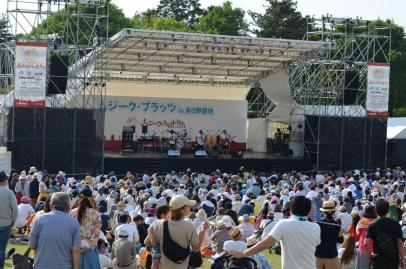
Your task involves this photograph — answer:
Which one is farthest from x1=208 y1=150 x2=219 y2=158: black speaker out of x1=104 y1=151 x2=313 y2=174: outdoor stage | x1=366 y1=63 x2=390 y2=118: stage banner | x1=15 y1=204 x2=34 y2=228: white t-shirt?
x1=15 y1=204 x2=34 y2=228: white t-shirt

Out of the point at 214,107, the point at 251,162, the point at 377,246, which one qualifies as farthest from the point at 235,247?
the point at 214,107

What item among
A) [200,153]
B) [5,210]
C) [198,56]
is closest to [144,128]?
[200,153]

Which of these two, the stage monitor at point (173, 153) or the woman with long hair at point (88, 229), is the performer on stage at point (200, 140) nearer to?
the stage monitor at point (173, 153)

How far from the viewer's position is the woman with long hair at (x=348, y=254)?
349 inches

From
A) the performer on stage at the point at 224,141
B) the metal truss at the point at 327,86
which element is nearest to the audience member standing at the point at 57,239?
the metal truss at the point at 327,86

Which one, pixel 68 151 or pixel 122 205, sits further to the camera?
pixel 68 151

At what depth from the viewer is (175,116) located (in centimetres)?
3406

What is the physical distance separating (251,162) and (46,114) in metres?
8.13

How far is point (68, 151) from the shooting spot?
1070 inches

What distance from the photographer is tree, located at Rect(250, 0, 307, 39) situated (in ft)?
189

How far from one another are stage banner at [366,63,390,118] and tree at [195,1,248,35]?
2898cm

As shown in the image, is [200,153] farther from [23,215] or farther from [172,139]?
[23,215]

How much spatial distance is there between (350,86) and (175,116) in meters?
6.91

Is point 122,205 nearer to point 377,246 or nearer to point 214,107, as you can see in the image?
point 377,246
